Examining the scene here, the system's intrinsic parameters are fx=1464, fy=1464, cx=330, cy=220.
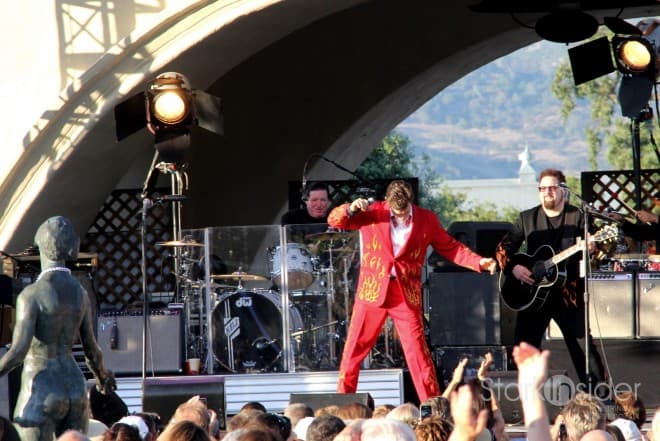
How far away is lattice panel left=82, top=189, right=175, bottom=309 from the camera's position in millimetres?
14594

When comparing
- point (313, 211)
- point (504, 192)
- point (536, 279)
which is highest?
point (504, 192)

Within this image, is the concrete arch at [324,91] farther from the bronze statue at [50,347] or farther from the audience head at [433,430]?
the audience head at [433,430]

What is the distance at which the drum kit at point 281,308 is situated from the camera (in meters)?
10.7

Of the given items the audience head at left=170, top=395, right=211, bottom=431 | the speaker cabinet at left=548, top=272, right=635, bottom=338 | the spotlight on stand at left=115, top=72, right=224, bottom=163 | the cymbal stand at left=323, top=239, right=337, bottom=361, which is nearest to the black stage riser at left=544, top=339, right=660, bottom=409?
the speaker cabinet at left=548, top=272, right=635, bottom=338

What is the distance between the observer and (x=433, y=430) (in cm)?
566

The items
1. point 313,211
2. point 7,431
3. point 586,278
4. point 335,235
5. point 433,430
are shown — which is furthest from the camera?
point 313,211

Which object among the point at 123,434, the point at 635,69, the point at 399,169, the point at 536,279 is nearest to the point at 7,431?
the point at 123,434

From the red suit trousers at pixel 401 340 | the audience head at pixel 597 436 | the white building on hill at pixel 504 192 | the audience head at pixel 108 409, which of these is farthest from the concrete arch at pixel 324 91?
the white building on hill at pixel 504 192

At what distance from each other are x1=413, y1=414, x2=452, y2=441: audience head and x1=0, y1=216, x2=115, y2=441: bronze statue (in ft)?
7.16

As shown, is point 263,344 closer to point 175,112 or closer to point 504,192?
point 175,112

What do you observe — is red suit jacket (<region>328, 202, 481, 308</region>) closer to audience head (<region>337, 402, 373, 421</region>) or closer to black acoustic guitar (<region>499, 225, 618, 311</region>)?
black acoustic guitar (<region>499, 225, 618, 311</region>)

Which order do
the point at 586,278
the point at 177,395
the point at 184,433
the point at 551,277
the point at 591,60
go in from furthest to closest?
1. the point at 591,60
2. the point at 551,277
3. the point at 586,278
4. the point at 177,395
5. the point at 184,433

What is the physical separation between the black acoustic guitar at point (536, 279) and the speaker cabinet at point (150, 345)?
2.48 m

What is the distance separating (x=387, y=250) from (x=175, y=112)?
2.18 m
